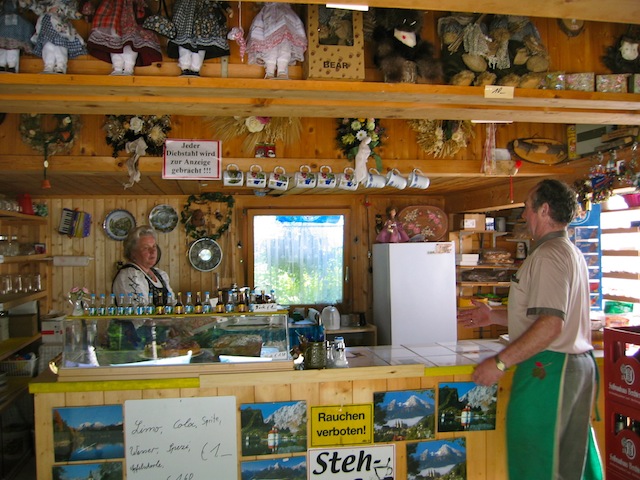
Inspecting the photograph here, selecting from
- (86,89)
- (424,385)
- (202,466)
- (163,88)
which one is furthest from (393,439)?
(86,89)

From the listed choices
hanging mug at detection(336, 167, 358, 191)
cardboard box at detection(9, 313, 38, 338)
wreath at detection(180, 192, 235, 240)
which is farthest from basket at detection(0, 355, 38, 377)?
hanging mug at detection(336, 167, 358, 191)

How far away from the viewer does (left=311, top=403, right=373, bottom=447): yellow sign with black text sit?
3.02 meters

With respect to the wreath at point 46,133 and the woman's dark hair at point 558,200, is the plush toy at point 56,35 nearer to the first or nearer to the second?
the wreath at point 46,133

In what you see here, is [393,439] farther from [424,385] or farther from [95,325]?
[95,325]

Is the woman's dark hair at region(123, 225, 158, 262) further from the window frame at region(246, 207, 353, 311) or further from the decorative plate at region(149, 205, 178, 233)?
the window frame at region(246, 207, 353, 311)

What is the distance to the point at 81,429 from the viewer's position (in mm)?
2854

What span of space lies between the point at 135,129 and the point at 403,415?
260 centimetres

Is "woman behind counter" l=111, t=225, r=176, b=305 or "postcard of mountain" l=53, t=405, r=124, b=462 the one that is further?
"woman behind counter" l=111, t=225, r=176, b=305

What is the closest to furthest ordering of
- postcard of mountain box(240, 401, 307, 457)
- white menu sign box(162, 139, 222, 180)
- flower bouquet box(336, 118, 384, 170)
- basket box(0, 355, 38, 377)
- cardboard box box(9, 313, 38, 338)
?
postcard of mountain box(240, 401, 307, 457) < white menu sign box(162, 139, 222, 180) < flower bouquet box(336, 118, 384, 170) < basket box(0, 355, 38, 377) < cardboard box box(9, 313, 38, 338)

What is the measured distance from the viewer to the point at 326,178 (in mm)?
3998

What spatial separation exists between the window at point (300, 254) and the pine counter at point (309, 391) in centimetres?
295

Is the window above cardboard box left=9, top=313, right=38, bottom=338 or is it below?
above

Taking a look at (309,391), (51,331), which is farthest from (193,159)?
(51,331)

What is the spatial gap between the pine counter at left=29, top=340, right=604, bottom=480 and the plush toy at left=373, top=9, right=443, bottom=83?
1.62m
